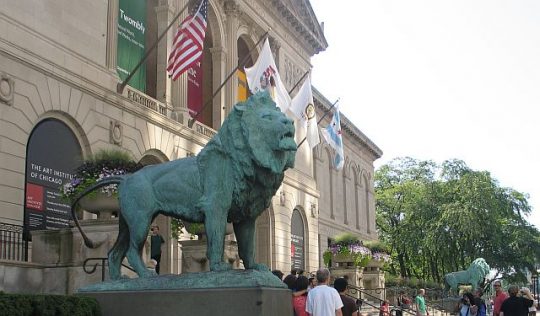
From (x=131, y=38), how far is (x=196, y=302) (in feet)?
65.4

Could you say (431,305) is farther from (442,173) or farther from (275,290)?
(275,290)

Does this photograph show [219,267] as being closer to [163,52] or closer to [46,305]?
[46,305]

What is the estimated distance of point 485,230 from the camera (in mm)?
50125

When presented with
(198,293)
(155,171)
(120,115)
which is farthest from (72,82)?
(198,293)

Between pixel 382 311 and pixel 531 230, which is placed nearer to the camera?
pixel 382 311

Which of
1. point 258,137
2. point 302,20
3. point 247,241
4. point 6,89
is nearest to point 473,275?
point 302,20

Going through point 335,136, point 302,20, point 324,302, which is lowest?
Result: point 324,302

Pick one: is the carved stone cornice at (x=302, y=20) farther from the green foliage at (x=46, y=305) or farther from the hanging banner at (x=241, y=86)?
the green foliage at (x=46, y=305)

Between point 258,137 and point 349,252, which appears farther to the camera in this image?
point 349,252

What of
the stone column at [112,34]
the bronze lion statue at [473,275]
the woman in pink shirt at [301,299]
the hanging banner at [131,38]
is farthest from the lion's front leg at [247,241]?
the bronze lion statue at [473,275]

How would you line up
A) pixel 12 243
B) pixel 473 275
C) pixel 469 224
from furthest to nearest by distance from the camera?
1. pixel 469 224
2. pixel 473 275
3. pixel 12 243

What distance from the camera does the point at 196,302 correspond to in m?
7.00

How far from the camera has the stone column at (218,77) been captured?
107 feet

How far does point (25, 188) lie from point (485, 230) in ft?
125
